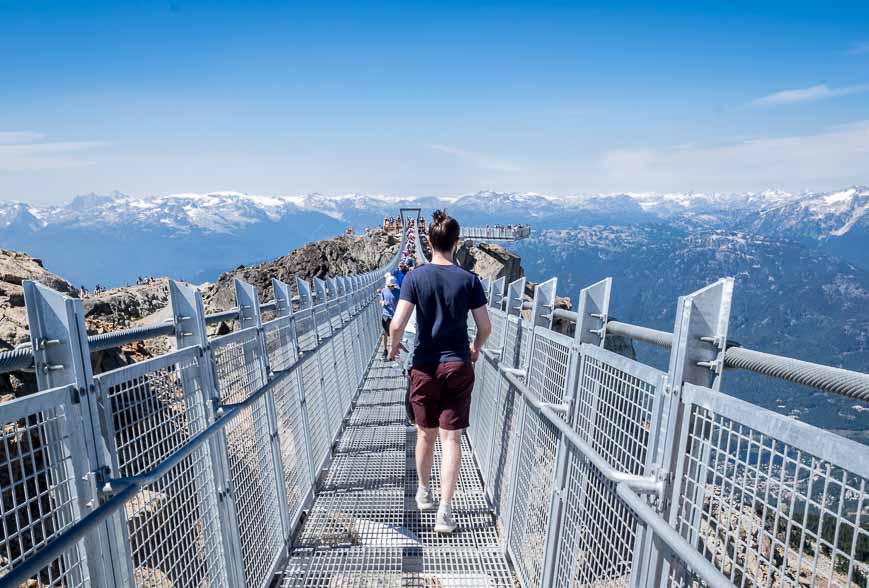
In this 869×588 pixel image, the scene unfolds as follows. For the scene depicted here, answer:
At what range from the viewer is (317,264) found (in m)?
42.7

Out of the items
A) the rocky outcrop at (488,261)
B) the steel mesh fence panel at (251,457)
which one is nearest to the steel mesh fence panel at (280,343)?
the steel mesh fence panel at (251,457)

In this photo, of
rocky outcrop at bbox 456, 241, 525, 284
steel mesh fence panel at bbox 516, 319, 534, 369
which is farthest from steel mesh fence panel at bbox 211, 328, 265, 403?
rocky outcrop at bbox 456, 241, 525, 284

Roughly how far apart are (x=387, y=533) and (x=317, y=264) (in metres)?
39.3

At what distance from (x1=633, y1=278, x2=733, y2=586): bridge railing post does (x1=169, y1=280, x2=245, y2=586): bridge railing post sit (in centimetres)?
208

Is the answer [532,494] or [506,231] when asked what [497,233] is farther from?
[532,494]

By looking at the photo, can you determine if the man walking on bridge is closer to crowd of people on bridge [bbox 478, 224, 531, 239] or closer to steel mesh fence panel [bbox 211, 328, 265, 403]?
steel mesh fence panel [bbox 211, 328, 265, 403]

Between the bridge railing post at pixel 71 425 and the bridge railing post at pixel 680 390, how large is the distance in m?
1.91

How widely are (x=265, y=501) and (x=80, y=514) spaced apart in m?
1.96

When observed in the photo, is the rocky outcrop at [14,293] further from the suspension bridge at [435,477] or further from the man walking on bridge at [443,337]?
the man walking on bridge at [443,337]

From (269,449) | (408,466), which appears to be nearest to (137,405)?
(269,449)

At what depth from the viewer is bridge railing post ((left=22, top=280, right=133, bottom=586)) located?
185 cm

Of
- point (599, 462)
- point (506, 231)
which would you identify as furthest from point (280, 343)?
point (506, 231)

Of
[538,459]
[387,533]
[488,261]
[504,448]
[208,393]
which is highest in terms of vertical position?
[208,393]

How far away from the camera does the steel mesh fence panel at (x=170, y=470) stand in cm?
223
